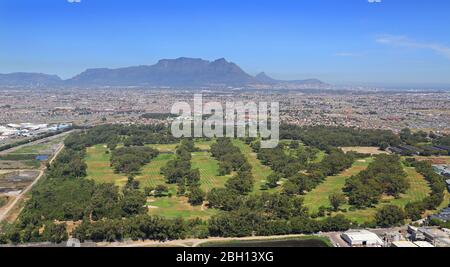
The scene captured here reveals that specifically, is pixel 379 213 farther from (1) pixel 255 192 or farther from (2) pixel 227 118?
(2) pixel 227 118

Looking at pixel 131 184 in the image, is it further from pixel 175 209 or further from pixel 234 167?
pixel 234 167

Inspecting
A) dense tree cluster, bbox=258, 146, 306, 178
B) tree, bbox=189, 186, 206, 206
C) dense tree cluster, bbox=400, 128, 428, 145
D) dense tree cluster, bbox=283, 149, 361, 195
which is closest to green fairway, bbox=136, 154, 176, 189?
tree, bbox=189, 186, 206, 206

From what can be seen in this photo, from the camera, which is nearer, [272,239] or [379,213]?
[272,239]

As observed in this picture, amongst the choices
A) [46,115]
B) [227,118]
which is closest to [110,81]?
[46,115]

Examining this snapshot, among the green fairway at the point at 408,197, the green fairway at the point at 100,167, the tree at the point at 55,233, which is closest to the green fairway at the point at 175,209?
the tree at the point at 55,233

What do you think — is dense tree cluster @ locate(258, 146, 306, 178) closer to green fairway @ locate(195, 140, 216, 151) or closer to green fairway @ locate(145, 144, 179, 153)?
green fairway @ locate(195, 140, 216, 151)

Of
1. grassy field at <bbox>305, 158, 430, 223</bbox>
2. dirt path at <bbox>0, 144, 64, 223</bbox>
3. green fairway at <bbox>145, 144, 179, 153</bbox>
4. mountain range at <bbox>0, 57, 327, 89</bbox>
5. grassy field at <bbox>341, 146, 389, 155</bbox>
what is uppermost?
mountain range at <bbox>0, 57, 327, 89</bbox>

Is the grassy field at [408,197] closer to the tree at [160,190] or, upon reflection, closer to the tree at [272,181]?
the tree at [272,181]
